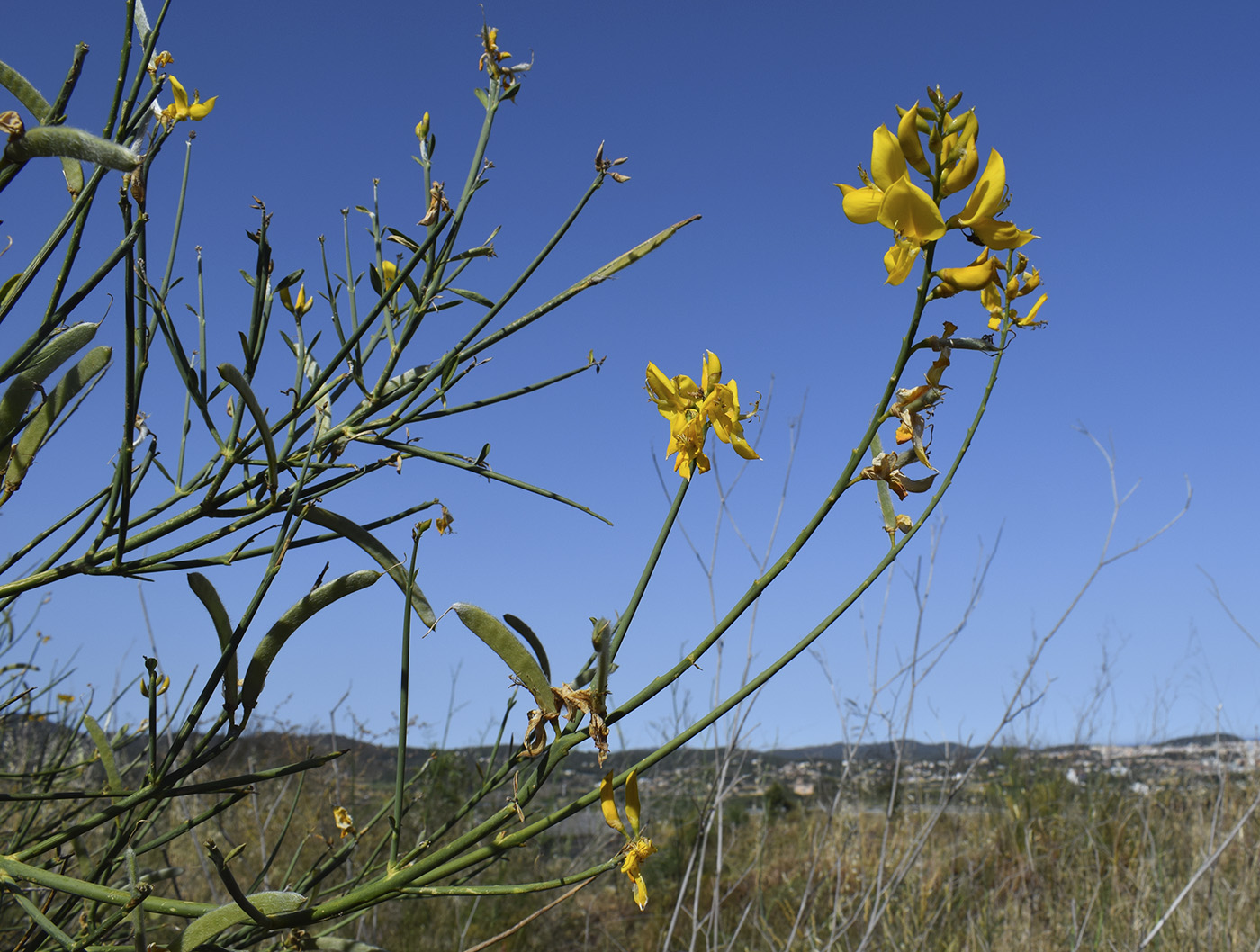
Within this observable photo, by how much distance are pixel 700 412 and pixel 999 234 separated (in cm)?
25

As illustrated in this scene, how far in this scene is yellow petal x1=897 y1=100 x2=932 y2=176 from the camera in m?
0.56

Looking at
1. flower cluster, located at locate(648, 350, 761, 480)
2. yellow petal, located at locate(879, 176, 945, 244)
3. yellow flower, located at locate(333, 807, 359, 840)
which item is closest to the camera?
yellow petal, located at locate(879, 176, 945, 244)

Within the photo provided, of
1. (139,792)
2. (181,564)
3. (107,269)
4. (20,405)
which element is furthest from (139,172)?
(139,792)

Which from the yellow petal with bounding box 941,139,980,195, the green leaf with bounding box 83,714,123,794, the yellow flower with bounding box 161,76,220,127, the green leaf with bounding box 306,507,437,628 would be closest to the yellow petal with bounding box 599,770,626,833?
the green leaf with bounding box 306,507,437,628

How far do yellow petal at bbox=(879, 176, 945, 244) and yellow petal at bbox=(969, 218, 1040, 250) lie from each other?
1.2 inches

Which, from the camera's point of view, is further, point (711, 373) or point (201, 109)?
point (201, 109)

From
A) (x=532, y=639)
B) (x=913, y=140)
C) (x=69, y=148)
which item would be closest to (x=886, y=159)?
(x=913, y=140)

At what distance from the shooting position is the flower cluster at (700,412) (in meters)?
0.69

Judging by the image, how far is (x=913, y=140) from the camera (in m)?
0.56

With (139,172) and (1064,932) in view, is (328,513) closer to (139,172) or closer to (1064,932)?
(139,172)

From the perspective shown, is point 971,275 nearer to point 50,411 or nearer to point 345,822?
point 50,411

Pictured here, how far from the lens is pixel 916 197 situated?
21.8 inches

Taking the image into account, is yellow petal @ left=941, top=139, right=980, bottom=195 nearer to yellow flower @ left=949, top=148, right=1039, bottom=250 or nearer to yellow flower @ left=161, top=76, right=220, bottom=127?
yellow flower @ left=949, top=148, right=1039, bottom=250

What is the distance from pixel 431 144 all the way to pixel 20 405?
0.51 metres
